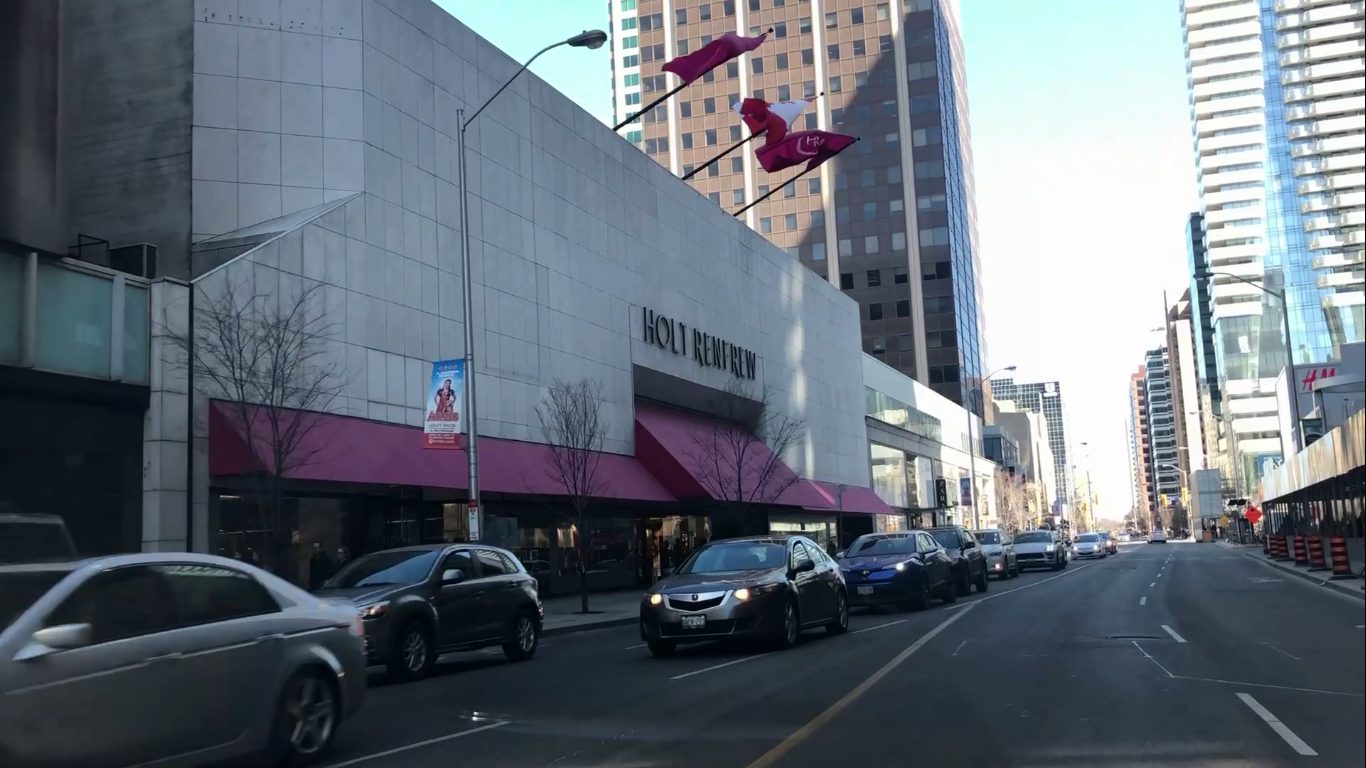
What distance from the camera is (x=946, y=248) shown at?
360ft

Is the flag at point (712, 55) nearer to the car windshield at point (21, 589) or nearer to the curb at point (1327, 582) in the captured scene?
the curb at point (1327, 582)

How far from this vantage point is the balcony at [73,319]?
17344mm

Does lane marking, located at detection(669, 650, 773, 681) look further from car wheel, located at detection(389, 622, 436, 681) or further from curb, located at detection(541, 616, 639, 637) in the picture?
curb, located at detection(541, 616, 639, 637)

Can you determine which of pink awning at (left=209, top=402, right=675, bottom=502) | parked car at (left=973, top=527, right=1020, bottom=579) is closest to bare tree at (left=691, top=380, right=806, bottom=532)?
pink awning at (left=209, top=402, right=675, bottom=502)

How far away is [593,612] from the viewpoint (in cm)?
2681

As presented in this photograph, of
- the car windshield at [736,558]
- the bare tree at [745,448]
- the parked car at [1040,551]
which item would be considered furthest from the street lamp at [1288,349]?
the bare tree at [745,448]

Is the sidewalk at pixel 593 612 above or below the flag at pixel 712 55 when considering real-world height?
below

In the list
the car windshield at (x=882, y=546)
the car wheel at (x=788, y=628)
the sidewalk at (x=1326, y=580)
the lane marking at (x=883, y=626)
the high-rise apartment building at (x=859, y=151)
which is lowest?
the sidewalk at (x=1326, y=580)

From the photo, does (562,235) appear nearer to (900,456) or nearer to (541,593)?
(541,593)

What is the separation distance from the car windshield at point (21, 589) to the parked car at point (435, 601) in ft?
18.9

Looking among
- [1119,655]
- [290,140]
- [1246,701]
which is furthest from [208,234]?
[1246,701]

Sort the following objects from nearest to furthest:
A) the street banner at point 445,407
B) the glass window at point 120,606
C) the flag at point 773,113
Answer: the glass window at point 120,606 < the street banner at point 445,407 < the flag at point 773,113

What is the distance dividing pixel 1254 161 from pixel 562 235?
734 inches

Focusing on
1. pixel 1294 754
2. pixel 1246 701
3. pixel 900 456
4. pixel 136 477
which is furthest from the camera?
pixel 900 456
